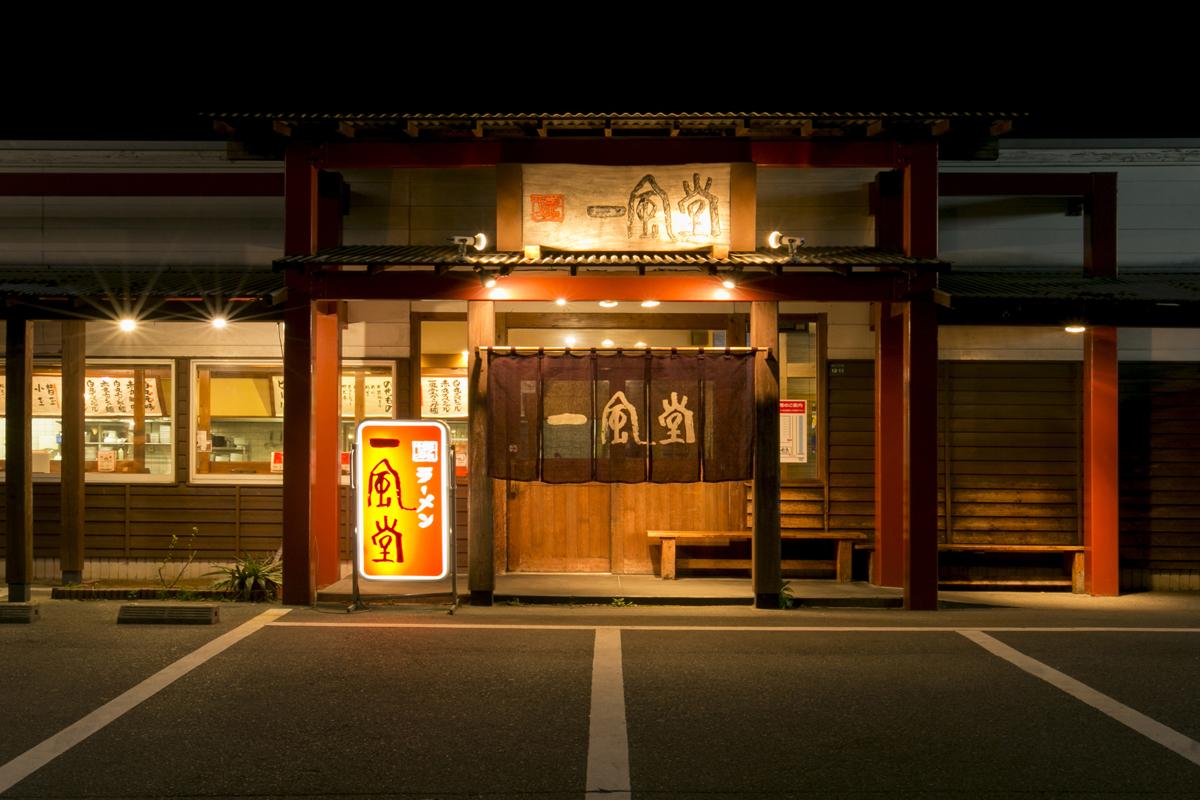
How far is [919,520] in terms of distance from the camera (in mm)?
11141

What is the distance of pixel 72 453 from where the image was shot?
12.6 meters

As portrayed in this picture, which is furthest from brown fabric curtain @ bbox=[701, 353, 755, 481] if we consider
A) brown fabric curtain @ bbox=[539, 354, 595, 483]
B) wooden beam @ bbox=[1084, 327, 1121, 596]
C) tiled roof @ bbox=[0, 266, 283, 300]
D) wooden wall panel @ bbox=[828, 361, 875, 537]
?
tiled roof @ bbox=[0, 266, 283, 300]

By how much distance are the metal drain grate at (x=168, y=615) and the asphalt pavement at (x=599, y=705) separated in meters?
0.15

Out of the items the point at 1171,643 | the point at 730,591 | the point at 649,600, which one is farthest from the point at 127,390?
the point at 1171,643

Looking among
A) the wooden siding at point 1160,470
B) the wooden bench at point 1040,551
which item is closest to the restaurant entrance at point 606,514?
the wooden bench at point 1040,551

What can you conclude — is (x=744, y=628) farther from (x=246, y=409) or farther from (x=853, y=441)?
(x=246, y=409)

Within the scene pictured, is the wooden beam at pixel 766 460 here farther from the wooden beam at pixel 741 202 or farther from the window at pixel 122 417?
the window at pixel 122 417

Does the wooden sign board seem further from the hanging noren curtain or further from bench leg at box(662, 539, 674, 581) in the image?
bench leg at box(662, 539, 674, 581)

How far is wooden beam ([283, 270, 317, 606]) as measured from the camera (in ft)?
36.7

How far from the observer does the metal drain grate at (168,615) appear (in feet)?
33.8

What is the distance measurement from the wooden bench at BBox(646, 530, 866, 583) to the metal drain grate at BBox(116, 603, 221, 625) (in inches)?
216

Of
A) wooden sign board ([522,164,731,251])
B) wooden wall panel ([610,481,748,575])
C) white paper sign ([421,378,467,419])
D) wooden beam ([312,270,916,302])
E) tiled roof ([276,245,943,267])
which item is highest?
wooden sign board ([522,164,731,251])

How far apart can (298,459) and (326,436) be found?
0.80 metres

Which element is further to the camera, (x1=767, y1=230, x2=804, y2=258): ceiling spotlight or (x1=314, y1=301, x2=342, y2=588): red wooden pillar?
(x1=314, y1=301, x2=342, y2=588): red wooden pillar
